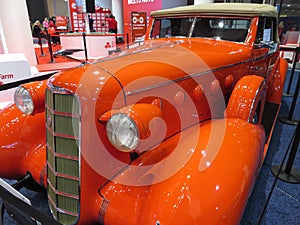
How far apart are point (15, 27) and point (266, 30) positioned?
6.13 m

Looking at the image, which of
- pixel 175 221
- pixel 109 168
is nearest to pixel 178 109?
pixel 109 168

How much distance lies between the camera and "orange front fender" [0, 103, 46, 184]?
1815 millimetres

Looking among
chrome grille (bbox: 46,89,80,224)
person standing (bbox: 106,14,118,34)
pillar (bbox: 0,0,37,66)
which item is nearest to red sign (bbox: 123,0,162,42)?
→ person standing (bbox: 106,14,118,34)

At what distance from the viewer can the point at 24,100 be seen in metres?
1.71

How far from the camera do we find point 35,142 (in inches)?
74.4

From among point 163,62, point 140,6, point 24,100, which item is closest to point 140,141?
point 163,62

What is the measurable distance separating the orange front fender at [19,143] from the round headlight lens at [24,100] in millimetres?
220

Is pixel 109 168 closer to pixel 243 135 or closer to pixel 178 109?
pixel 178 109

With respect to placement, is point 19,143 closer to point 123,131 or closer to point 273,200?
point 123,131

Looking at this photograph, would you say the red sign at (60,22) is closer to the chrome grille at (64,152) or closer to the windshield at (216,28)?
the windshield at (216,28)

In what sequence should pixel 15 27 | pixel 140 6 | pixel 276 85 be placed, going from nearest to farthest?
pixel 276 85
pixel 15 27
pixel 140 6

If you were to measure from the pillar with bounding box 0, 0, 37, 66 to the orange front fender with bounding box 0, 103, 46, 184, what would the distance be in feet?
17.6

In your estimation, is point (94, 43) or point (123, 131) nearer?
point (123, 131)

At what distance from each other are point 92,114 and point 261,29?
216 cm
